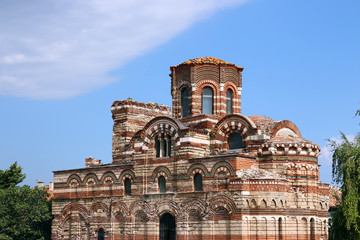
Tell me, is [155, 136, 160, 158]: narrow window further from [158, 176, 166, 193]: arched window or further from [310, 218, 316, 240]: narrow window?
[310, 218, 316, 240]: narrow window

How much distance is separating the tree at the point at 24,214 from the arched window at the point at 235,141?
14.6 m

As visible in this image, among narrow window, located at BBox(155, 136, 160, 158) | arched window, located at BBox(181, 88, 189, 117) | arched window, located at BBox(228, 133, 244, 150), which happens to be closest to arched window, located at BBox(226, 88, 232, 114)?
arched window, located at BBox(181, 88, 189, 117)

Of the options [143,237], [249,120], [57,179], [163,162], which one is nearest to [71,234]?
[57,179]

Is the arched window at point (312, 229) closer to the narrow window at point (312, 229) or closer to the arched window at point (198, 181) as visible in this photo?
the narrow window at point (312, 229)

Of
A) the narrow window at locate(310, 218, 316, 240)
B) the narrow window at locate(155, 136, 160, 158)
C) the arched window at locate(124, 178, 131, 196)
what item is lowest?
the narrow window at locate(310, 218, 316, 240)

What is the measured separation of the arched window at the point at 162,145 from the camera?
3095 cm

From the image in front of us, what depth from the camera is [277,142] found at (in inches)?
1128

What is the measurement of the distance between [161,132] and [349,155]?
1053 centimetres

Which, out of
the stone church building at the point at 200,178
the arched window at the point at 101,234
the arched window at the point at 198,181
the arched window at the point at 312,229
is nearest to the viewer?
the stone church building at the point at 200,178

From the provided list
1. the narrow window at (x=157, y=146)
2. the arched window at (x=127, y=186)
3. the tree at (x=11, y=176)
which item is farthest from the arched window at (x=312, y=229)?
the tree at (x=11, y=176)

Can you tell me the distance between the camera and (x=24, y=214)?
37.0m

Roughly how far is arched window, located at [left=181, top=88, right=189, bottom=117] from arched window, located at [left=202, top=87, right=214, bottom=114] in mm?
1090

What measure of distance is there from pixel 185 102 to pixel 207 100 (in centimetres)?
150

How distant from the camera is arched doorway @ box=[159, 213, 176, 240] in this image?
2992 cm
